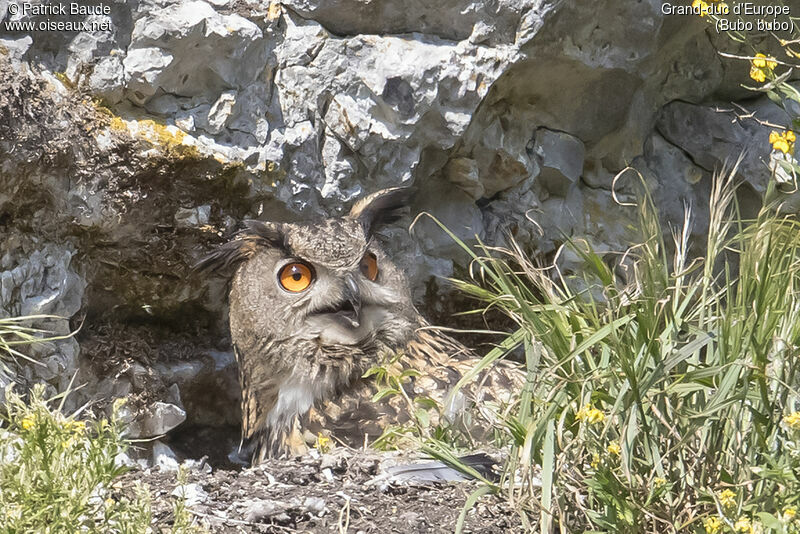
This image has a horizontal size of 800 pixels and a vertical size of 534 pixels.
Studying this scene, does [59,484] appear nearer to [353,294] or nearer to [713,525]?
[713,525]

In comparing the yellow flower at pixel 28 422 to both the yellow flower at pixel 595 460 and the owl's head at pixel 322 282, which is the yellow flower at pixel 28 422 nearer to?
the yellow flower at pixel 595 460

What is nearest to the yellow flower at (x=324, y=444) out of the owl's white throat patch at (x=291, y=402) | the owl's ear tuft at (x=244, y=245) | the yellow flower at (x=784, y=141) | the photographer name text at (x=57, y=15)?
the owl's white throat patch at (x=291, y=402)

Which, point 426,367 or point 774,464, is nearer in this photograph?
point 774,464

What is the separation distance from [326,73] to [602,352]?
2.26 meters

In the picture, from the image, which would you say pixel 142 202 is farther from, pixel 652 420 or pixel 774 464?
pixel 774 464

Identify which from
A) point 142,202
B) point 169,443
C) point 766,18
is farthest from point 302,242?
point 766,18

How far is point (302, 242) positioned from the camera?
3463 millimetres

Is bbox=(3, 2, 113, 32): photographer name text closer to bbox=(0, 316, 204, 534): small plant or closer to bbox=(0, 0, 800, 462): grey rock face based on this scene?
bbox=(0, 0, 800, 462): grey rock face

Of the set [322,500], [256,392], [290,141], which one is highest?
[290,141]

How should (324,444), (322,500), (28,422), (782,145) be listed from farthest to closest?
(324,444) → (322,500) → (782,145) → (28,422)

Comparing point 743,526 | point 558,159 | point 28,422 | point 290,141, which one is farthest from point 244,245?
point 743,526

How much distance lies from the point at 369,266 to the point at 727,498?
2.03 meters

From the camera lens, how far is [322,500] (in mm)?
2090

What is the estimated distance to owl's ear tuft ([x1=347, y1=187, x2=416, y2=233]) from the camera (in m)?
3.69
